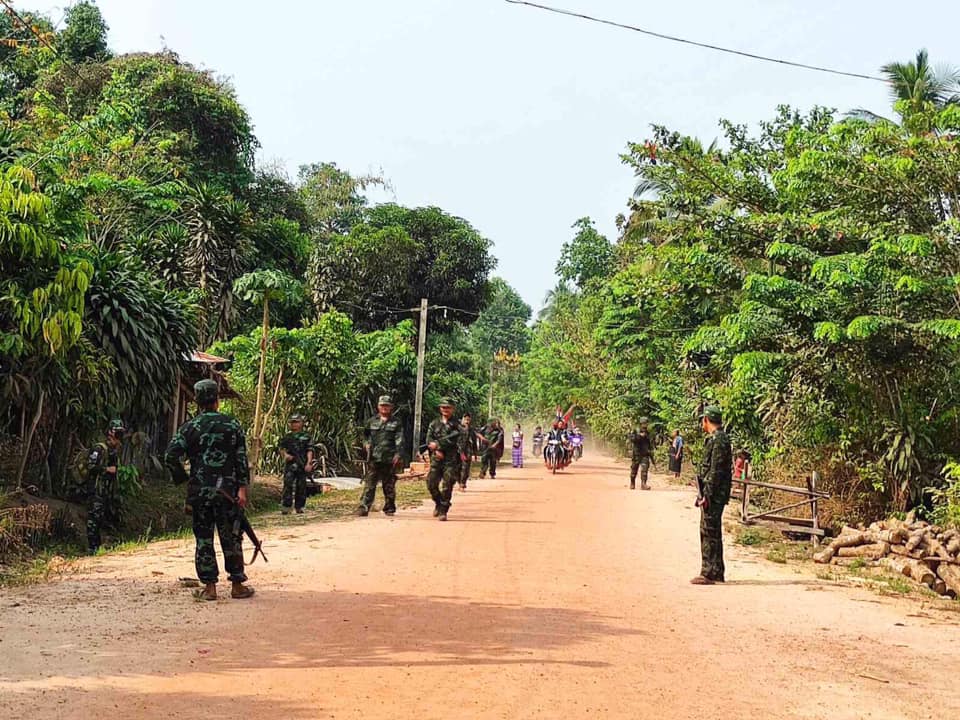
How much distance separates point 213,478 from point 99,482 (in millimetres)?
4622

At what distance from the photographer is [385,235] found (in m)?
39.3

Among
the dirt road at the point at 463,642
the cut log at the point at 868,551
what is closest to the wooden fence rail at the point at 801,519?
the cut log at the point at 868,551

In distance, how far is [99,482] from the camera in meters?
12.6

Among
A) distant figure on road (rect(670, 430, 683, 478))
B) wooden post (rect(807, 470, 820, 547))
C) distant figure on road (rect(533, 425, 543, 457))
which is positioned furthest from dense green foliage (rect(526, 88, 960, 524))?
distant figure on road (rect(533, 425, 543, 457))

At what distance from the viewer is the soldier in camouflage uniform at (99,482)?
41.1 ft

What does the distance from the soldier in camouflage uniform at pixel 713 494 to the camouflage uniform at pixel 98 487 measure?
7242 mm

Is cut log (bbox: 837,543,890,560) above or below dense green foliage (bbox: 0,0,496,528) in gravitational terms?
below

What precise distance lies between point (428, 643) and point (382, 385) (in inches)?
1058

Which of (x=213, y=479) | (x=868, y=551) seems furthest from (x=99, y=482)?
(x=868, y=551)

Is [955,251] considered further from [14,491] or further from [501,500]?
[14,491]

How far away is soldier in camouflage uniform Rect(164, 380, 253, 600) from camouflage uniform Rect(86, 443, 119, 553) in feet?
14.2

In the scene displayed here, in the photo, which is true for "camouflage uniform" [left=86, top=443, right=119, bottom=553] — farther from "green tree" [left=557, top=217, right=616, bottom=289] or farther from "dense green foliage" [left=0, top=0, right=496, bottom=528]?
"green tree" [left=557, top=217, right=616, bottom=289]

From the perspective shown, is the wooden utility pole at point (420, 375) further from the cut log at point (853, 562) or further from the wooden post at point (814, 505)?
the cut log at point (853, 562)

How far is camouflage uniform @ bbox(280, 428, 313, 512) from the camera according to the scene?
1731 centimetres
